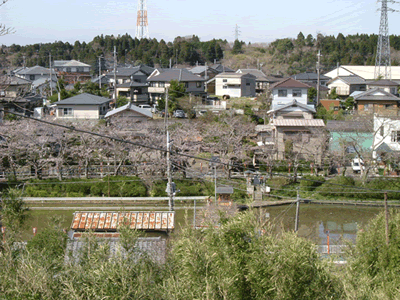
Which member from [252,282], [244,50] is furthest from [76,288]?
[244,50]

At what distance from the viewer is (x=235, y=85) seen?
2994 cm

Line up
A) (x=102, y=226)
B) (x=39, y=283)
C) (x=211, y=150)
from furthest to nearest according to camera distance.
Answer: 1. (x=211, y=150)
2. (x=102, y=226)
3. (x=39, y=283)

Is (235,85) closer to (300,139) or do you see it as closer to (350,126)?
(300,139)

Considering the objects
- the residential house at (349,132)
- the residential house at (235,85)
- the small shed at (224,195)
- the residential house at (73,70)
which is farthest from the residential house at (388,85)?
the residential house at (73,70)

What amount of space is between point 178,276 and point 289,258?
1209 millimetres

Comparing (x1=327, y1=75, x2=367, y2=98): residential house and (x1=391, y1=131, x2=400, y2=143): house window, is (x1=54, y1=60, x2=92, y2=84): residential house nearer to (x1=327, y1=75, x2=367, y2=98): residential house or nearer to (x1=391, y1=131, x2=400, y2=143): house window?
(x1=327, y1=75, x2=367, y2=98): residential house

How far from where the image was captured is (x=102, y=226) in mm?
10617

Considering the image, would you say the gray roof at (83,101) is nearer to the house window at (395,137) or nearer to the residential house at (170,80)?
the residential house at (170,80)

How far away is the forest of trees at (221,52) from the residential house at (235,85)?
531 inches

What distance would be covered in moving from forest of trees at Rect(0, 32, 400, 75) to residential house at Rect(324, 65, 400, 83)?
592 centimetres

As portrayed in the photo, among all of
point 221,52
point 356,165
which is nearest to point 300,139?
point 356,165

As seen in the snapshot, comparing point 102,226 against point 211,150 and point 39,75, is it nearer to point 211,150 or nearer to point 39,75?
point 211,150

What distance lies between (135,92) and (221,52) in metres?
23.2

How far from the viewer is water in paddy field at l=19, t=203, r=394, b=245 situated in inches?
489
